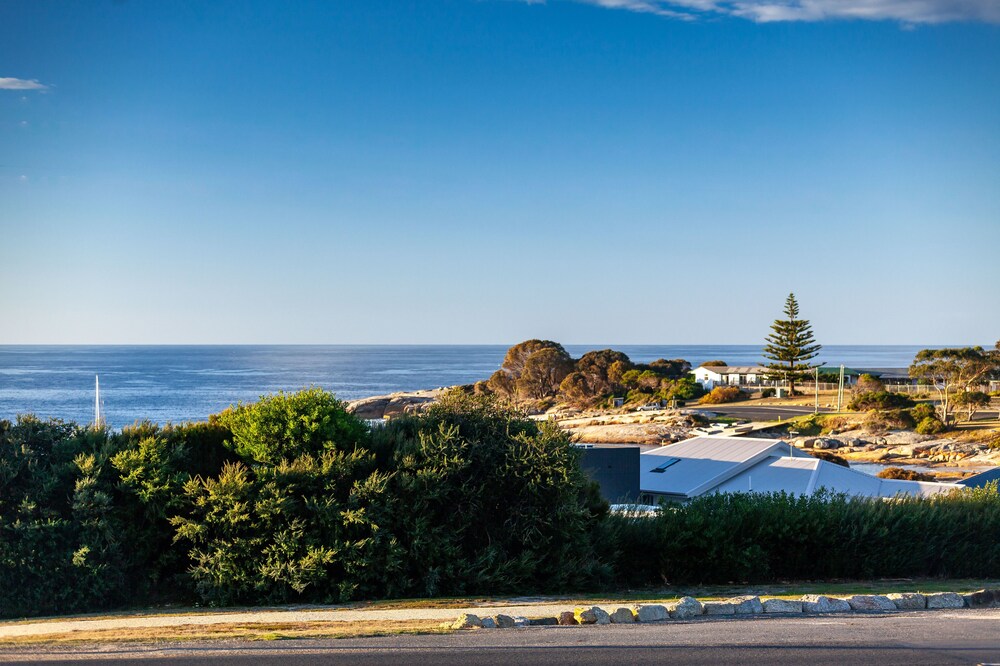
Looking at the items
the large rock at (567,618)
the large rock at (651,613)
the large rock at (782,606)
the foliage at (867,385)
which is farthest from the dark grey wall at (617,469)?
the foliage at (867,385)

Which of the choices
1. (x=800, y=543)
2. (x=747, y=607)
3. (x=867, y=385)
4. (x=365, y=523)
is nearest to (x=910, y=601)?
(x=747, y=607)

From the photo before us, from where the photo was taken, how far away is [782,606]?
11461 millimetres

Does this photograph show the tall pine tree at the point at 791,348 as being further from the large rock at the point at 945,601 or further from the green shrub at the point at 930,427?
the large rock at the point at 945,601

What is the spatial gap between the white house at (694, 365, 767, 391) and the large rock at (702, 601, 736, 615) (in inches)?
3590

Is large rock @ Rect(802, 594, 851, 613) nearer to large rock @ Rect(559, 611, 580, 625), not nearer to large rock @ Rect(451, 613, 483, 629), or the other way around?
large rock @ Rect(559, 611, 580, 625)

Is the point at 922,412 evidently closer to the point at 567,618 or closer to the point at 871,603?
the point at 871,603

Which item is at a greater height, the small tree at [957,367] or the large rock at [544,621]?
the small tree at [957,367]

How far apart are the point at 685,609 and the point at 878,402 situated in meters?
70.3

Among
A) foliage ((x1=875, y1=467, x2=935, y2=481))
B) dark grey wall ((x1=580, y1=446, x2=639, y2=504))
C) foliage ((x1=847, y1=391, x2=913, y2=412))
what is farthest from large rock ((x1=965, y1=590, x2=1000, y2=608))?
foliage ((x1=847, y1=391, x2=913, y2=412))

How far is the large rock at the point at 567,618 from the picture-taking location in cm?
1090

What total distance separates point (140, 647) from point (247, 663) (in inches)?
61.2

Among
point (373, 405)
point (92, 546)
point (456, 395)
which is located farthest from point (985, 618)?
point (373, 405)

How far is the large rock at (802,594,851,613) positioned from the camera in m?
11.5

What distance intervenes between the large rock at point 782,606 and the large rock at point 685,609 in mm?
861
